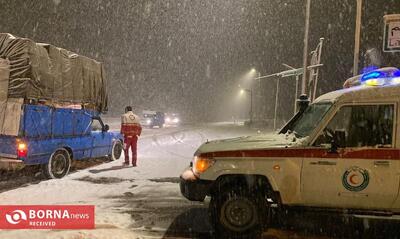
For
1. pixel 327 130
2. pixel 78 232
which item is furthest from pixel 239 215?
pixel 78 232

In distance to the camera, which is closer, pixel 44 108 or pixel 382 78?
pixel 382 78

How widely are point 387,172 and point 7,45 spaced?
326 inches

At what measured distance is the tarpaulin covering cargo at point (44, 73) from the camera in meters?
9.78

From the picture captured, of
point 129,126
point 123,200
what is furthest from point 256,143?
point 129,126

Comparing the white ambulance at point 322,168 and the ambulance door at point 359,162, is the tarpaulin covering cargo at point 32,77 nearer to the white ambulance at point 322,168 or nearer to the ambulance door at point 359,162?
the white ambulance at point 322,168

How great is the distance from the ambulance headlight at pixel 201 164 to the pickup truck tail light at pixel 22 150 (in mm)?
4561

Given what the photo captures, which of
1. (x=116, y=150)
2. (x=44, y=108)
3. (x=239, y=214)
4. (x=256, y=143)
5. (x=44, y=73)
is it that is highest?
(x=44, y=73)

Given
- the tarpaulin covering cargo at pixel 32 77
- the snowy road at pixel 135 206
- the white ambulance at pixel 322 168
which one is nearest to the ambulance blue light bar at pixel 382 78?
the white ambulance at pixel 322 168

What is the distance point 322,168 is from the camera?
5648mm

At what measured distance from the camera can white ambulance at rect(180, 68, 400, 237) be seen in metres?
5.55

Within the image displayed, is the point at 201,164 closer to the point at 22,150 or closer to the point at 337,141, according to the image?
the point at 337,141

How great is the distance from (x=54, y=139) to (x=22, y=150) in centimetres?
106

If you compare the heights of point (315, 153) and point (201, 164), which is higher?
point (315, 153)

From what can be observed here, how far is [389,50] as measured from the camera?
8.98m
